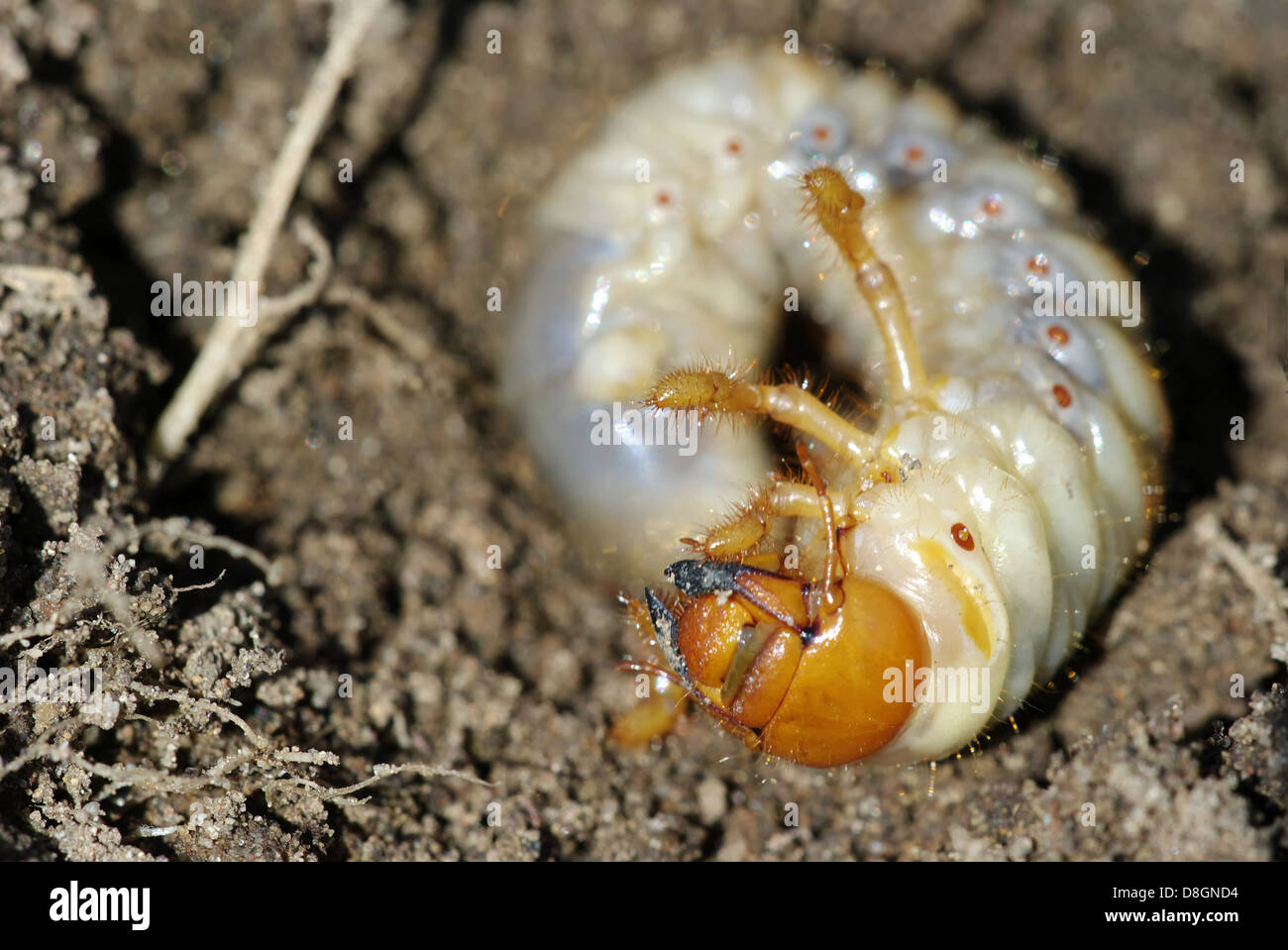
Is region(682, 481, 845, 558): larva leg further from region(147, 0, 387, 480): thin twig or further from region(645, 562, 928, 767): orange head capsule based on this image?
region(147, 0, 387, 480): thin twig

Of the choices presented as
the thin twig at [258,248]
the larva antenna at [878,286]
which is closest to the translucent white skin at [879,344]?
the larva antenna at [878,286]

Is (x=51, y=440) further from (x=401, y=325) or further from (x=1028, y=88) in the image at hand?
(x=1028, y=88)

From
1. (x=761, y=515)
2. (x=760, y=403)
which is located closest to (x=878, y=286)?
(x=760, y=403)

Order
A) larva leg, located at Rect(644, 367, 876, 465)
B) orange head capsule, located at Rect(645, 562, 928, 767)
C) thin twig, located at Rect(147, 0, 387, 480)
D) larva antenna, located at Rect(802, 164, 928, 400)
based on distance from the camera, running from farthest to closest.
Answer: thin twig, located at Rect(147, 0, 387, 480)
larva antenna, located at Rect(802, 164, 928, 400)
larva leg, located at Rect(644, 367, 876, 465)
orange head capsule, located at Rect(645, 562, 928, 767)

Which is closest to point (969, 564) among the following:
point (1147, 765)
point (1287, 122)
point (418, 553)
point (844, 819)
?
point (1147, 765)

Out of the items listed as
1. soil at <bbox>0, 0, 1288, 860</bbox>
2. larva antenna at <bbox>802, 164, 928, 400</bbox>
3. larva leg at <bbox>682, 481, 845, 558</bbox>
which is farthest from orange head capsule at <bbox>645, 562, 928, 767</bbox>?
larva antenna at <bbox>802, 164, 928, 400</bbox>

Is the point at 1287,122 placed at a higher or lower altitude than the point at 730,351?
higher

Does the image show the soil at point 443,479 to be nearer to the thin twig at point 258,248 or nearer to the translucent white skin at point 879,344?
the thin twig at point 258,248
